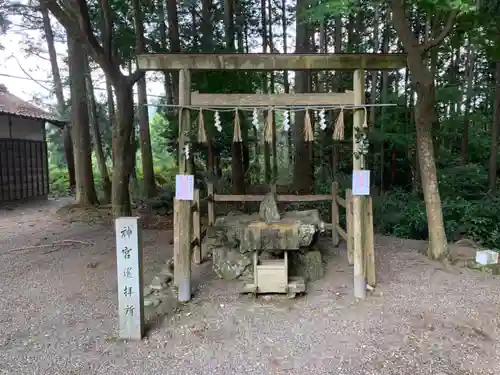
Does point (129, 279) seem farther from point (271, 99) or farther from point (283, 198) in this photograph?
point (283, 198)

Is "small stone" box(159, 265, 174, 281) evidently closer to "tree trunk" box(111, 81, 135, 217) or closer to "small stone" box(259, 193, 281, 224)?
"small stone" box(259, 193, 281, 224)

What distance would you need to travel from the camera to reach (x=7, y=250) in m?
6.78

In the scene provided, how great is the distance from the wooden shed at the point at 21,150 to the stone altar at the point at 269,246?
10.3 metres

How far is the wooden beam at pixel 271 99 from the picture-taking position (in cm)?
461

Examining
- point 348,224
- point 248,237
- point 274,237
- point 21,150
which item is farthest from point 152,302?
point 21,150

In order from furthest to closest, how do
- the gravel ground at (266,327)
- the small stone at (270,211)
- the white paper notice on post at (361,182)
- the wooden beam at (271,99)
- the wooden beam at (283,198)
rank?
the wooden beam at (283,198) → the small stone at (270,211) → the wooden beam at (271,99) → the white paper notice on post at (361,182) → the gravel ground at (266,327)

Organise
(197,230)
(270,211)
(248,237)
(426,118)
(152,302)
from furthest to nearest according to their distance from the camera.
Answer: (197,230) < (426,118) < (270,211) < (248,237) < (152,302)

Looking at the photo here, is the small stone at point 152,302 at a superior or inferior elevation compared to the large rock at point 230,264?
inferior

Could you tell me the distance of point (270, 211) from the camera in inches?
213

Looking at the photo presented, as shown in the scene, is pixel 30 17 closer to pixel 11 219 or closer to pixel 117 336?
pixel 11 219

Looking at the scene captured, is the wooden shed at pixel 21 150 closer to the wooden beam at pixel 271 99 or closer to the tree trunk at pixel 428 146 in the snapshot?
the wooden beam at pixel 271 99

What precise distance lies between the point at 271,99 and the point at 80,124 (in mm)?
8204

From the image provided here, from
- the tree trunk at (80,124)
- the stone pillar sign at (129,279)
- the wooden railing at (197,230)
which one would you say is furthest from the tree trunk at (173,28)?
the stone pillar sign at (129,279)

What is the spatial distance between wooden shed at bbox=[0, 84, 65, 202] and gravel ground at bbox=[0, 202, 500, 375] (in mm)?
8524
